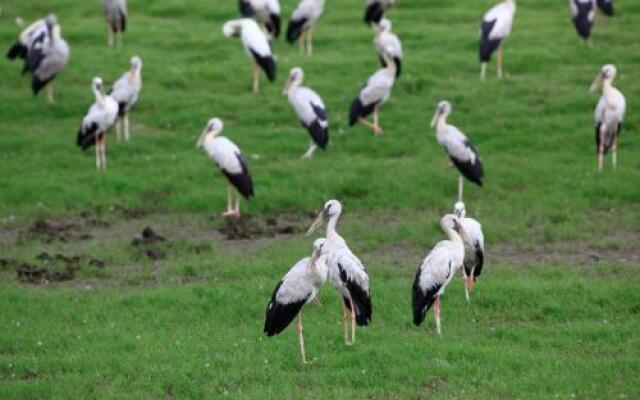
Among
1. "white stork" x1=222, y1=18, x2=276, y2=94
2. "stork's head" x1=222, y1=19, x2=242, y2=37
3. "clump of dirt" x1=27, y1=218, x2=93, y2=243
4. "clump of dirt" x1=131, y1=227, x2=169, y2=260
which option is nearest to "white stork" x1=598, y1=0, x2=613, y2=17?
"white stork" x1=222, y1=18, x2=276, y2=94

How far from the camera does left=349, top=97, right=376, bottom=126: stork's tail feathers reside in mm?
20594

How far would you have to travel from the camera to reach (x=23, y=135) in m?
21.4

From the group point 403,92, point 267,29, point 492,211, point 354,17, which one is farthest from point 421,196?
point 354,17

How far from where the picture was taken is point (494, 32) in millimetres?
22891

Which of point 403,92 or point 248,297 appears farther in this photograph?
point 403,92

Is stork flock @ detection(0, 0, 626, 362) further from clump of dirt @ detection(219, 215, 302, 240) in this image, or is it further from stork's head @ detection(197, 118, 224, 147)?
clump of dirt @ detection(219, 215, 302, 240)

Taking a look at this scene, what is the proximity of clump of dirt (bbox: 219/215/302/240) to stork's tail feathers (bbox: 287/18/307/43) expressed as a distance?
862 cm

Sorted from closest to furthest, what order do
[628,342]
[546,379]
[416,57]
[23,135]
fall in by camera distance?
[546,379] → [628,342] → [23,135] → [416,57]

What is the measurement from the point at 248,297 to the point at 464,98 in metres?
9.61

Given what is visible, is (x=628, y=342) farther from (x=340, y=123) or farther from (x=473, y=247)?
(x=340, y=123)

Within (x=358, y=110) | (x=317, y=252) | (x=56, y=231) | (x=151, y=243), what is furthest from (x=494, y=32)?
(x=317, y=252)

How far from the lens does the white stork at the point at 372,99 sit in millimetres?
20594

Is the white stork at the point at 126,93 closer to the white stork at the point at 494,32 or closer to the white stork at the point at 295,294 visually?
the white stork at the point at 494,32

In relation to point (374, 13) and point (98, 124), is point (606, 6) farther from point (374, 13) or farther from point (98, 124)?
point (98, 124)
